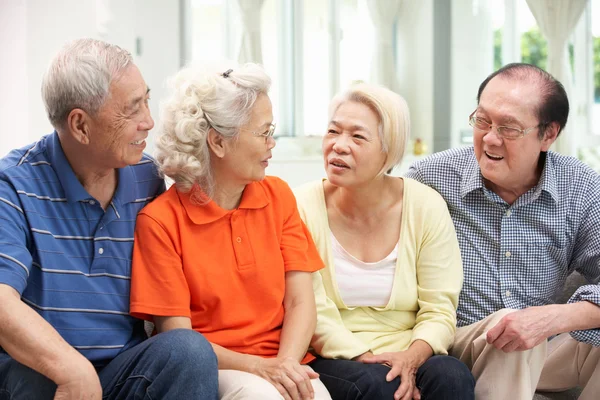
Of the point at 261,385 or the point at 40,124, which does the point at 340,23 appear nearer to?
the point at 40,124

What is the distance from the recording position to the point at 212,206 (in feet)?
6.38

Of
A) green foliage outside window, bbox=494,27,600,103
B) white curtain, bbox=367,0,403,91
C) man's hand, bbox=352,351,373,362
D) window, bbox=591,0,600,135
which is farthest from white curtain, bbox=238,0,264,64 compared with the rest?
man's hand, bbox=352,351,373,362

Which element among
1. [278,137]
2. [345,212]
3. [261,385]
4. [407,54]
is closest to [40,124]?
[278,137]

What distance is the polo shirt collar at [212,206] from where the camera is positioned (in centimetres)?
192

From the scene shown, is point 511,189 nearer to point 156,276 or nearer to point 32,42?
point 156,276

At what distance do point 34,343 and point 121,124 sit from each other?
561 millimetres

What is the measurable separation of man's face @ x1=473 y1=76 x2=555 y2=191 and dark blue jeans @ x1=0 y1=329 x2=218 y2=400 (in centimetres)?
113

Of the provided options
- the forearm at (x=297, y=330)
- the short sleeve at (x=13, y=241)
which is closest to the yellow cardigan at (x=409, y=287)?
the forearm at (x=297, y=330)

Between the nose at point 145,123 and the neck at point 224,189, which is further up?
the nose at point 145,123

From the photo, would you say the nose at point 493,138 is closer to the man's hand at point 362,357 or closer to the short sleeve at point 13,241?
the man's hand at point 362,357

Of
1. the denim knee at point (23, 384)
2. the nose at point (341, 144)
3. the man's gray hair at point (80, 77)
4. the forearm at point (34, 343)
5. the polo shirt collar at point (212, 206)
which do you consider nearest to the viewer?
the forearm at point (34, 343)

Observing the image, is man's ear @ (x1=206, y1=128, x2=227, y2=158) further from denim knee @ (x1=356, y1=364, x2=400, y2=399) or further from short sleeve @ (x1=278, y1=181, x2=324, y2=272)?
denim knee @ (x1=356, y1=364, x2=400, y2=399)

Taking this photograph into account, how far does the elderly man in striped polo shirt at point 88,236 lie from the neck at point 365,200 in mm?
658

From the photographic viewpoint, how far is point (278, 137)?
284 inches
